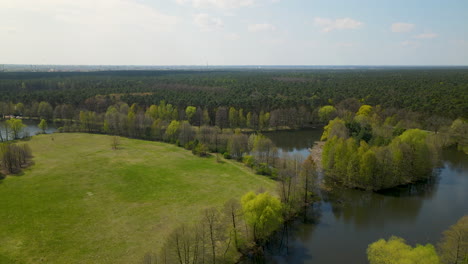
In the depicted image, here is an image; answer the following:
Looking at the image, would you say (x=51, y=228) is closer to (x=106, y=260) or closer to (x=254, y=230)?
(x=106, y=260)

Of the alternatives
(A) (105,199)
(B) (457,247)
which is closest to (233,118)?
(A) (105,199)

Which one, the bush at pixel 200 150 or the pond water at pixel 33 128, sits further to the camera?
the pond water at pixel 33 128

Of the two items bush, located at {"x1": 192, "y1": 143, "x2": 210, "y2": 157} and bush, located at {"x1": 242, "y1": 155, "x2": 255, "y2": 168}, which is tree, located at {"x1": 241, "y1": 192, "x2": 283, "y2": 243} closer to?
bush, located at {"x1": 242, "y1": 155, "x2": 255, "y2": 168}

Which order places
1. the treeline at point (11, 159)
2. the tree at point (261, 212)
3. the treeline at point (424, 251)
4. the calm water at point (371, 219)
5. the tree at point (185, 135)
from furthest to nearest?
the tree at point (185, 135)
the treeline at point (11, 159)
the calm water at point (371, 219)
the tree at point (261, 212)
the treeline at point (424, 251)

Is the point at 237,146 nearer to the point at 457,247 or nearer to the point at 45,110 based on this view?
the point at 457,247

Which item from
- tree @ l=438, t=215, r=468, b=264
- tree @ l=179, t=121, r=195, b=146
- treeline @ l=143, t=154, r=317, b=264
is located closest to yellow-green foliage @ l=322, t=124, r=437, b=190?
treeline @ l=143, t=154, r=317, b=264

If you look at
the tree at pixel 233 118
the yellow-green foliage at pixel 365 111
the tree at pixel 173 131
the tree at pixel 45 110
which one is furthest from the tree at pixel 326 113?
the tree at pixel 45 110

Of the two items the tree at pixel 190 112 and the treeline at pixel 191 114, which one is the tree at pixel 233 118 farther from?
the tree at pixel 190 112
